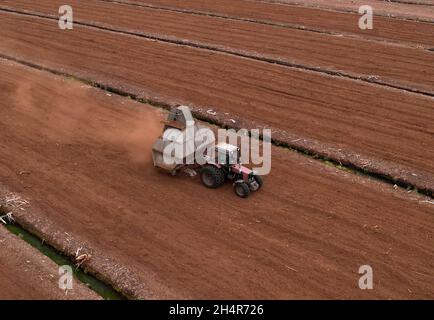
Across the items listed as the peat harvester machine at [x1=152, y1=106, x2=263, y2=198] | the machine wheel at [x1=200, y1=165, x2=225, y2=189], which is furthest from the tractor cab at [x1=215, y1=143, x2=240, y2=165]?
the machine wheel at [x1=200, y1=165, x2=225, y2=189]

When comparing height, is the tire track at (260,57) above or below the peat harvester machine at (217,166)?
above

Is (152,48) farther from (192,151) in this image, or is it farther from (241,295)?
(241,295)

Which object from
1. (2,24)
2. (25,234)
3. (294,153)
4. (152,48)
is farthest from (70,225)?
(2,24)

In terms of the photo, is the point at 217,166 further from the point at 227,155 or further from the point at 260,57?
the point at 260,57

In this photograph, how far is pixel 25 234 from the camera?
11438 millimetres

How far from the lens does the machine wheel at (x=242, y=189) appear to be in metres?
12.2

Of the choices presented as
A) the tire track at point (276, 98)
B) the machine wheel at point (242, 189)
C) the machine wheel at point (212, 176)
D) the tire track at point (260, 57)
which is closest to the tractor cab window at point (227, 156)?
the machine wheel at point (212, 176)

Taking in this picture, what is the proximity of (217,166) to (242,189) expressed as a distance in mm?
913

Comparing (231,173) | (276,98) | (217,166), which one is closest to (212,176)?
(217,166)

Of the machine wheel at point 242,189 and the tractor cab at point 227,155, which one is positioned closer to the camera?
the machine wheel at point 242,189

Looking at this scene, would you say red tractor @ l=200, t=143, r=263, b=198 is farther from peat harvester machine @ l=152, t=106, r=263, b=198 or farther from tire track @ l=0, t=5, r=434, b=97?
tire track @ l=0, t=5, r=434, b=97

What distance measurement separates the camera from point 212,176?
1248 centimetres

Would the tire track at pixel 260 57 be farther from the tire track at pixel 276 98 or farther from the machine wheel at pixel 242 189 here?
the machine wheel at pixel 242 189

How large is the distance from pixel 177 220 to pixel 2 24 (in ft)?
75.6
